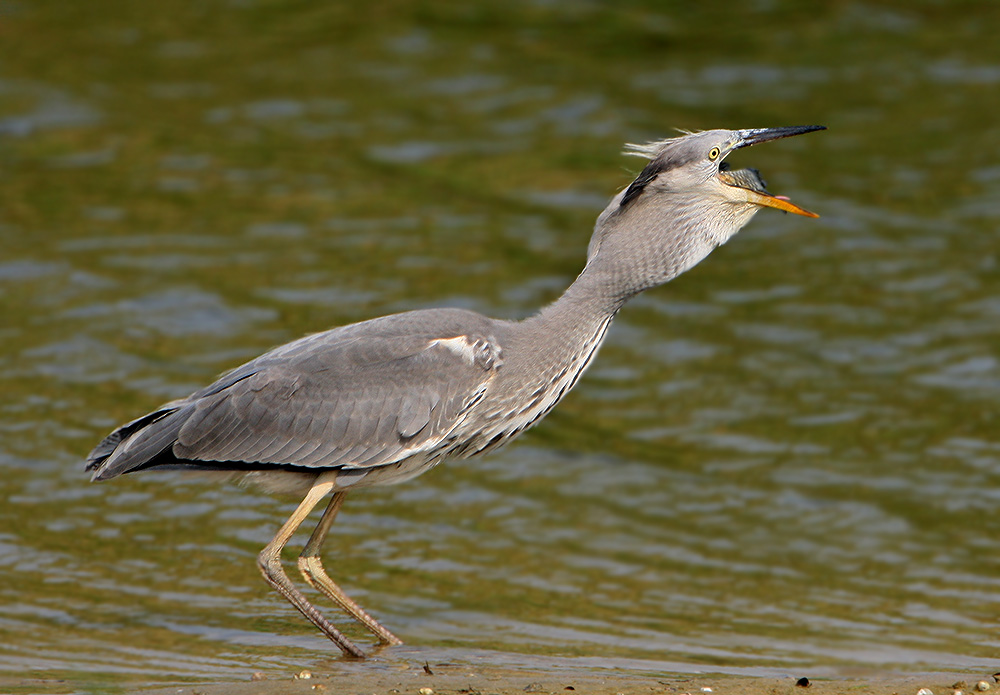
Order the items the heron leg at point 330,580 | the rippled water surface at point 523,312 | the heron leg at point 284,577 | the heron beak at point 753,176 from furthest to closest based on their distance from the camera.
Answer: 1. the rippled water surface at point 523,312
2. the heron leg at point 330,580
3. the heron leg at point 284,577
4. the heron beak at point 753,176

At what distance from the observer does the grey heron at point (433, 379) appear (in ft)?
22.4

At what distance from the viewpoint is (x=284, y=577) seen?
23.1ft

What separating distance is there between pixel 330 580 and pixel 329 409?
0.97 meters

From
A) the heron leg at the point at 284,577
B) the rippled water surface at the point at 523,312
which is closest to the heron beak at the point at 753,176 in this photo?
the rippled water surface at the point at 523,312

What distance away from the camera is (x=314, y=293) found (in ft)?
40.5

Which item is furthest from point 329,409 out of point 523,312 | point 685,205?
point 523,312

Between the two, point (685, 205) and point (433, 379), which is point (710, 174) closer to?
point (685, 205)

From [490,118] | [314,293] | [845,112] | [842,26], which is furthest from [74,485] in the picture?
[842,26]

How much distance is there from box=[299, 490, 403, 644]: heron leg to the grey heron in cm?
2

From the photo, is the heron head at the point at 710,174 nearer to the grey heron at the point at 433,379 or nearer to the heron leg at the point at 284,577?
the grey heron at the point at 433,379

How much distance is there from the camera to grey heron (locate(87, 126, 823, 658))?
6816 millimetres

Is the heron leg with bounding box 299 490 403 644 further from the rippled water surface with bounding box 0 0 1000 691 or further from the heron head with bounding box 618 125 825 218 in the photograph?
the heron head with bounding box 618 125 825 218

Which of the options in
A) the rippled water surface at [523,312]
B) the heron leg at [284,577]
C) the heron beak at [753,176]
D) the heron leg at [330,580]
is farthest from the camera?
the rippled water surface at [523,312]

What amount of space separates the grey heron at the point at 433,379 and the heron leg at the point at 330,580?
2cm
